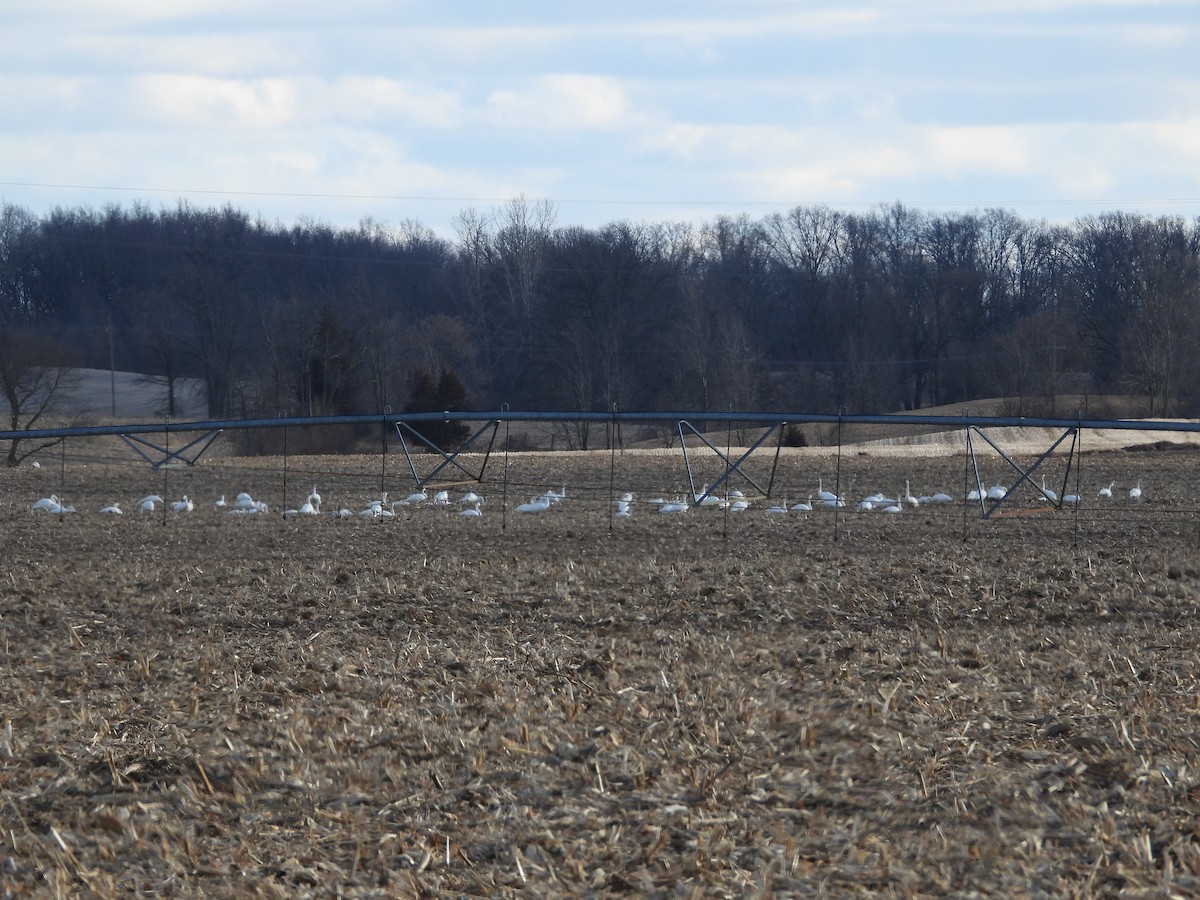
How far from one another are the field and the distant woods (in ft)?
123

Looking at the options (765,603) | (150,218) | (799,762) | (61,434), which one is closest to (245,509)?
(61,434)

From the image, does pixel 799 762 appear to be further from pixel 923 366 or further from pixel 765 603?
pixel 923 366

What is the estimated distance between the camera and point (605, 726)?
7.12 m

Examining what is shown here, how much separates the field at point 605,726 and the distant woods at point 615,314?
123 feet

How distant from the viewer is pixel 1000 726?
697 cm

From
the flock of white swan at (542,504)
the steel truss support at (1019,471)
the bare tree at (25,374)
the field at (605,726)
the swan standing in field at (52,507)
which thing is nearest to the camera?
the field at (605,726)

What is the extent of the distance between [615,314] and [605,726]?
2687 inches

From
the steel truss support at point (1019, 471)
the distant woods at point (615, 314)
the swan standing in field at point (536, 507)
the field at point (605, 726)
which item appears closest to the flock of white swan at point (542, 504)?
the swan standing in field at point (536, 507)

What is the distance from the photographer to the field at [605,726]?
5.40 metres

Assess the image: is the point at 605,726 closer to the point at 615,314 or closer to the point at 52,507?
the point at 52,507

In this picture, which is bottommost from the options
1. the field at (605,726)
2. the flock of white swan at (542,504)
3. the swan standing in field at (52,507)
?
the field at (605,726)

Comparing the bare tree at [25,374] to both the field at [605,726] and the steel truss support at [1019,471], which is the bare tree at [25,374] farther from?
the field at [605,726]

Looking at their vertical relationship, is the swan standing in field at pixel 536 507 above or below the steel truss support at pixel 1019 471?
below

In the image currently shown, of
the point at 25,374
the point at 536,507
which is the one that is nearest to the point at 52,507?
the point at 536,507
